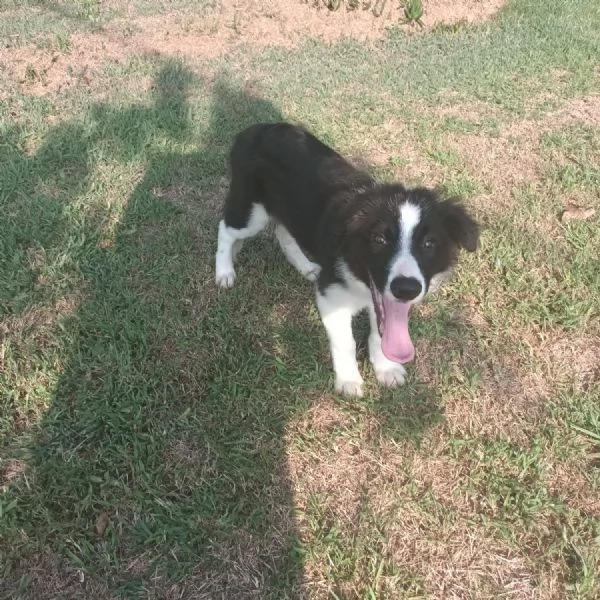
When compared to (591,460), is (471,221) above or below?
above

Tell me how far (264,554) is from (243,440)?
0.55 metres

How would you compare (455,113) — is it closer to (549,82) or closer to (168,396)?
(549,82)

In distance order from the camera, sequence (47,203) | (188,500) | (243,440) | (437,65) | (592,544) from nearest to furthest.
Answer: (592,544), (188,500), (243,440), (47,203), (437,65)

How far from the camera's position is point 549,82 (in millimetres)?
Answer: 6402

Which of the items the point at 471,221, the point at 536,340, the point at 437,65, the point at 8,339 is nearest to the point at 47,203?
the point at 8,339

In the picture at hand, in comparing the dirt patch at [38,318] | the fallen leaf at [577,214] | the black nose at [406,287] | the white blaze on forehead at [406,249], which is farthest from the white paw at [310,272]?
the fallen leaf at [577,214]

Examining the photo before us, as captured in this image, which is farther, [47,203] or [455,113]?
[455,113]

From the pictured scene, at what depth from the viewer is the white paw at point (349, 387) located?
2959 mm

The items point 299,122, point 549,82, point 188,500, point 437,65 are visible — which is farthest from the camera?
point 437,65

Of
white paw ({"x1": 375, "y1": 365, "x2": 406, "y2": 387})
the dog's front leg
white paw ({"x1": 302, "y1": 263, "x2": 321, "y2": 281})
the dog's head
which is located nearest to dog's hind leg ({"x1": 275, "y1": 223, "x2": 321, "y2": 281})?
white paw ({"x1": 302, "y1": 263, "x2": 321, "y2": 281})

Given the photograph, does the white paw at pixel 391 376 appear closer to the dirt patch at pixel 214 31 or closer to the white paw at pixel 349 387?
the white paw at pixel 349 387

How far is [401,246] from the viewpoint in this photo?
2471mm

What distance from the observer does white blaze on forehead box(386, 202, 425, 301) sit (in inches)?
93.1

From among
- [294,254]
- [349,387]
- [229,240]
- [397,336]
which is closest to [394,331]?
[397,336]
